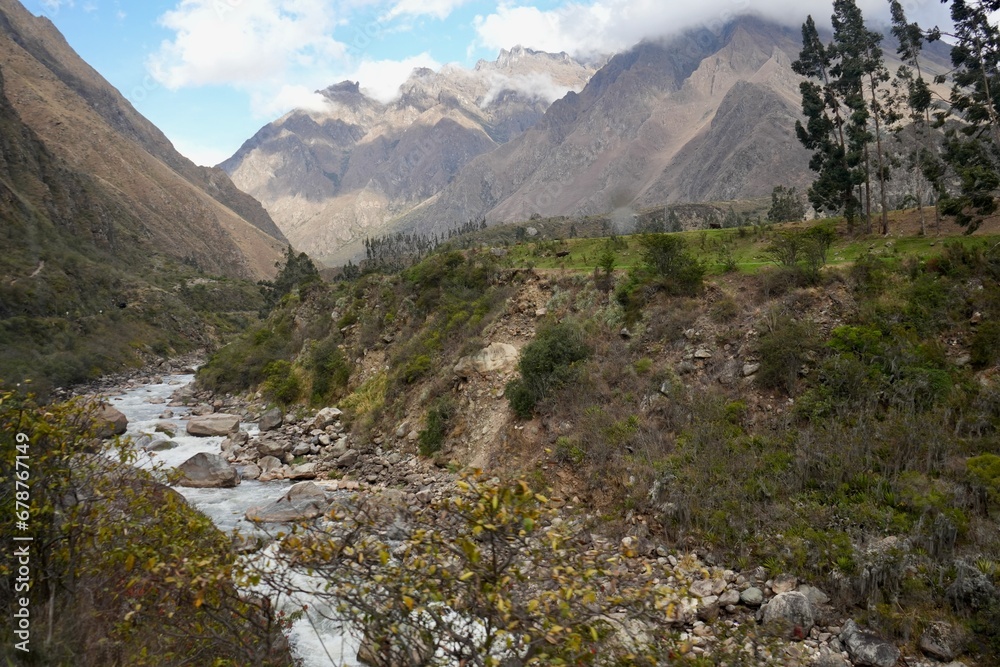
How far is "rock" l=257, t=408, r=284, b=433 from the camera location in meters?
23.4

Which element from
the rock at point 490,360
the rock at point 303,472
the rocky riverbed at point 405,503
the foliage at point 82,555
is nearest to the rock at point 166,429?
the rocky riverbed at point 405,503

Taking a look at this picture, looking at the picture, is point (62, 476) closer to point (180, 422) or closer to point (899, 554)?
point (899, 554)

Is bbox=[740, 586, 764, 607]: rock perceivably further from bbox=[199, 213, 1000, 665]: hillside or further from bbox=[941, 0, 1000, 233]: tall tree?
bbox=[941, 0, 1000, 233]: tall tree

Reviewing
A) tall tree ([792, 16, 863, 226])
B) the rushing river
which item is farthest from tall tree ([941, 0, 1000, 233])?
the rushing river

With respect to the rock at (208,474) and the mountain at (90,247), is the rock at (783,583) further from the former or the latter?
the rock at (208,474)

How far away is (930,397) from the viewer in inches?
397

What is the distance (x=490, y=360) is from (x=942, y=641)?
13.2m

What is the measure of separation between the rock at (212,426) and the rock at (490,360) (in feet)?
39.4

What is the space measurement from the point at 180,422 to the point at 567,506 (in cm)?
2365

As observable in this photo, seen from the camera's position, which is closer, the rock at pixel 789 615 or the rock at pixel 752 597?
the rock at pixel 789 615

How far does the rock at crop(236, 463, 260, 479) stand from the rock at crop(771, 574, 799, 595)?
15910mm

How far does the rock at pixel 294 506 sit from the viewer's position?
13.4m

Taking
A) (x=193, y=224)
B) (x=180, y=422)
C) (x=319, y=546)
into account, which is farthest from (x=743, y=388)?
(x=193, y=224)

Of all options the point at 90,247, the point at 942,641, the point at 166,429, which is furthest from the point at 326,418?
the point at 90,247
